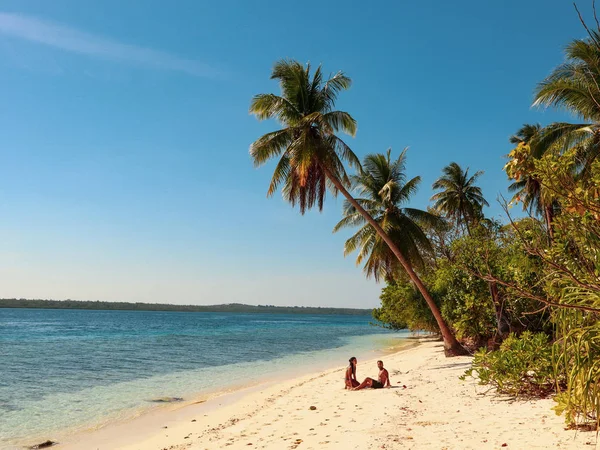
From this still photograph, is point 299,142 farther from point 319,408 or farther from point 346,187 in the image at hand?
point 319,408

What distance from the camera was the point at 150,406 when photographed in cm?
1341

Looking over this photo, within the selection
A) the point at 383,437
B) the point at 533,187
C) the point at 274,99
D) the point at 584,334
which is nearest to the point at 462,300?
the point at 533,187

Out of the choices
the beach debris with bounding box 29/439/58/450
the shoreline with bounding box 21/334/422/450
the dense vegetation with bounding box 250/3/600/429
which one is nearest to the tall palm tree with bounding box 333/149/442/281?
the dense vegetation with bounding box 250/3/600/429

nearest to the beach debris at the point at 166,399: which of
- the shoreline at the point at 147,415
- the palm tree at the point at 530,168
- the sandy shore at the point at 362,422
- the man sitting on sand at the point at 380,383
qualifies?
the shoreline at the point at 147,415

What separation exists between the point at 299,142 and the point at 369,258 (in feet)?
24.5

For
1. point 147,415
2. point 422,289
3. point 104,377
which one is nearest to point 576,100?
point 422,289

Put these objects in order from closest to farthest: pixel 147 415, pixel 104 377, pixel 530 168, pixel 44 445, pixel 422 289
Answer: pixel 530 168, pixel 44 445, pixel 147 415, pixel 422 289, pixel 104 377

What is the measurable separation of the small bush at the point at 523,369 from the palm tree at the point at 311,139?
29.1 feet

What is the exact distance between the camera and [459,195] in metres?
29.5

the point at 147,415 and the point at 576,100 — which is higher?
the point at 576,100

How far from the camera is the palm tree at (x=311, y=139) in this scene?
1716cm

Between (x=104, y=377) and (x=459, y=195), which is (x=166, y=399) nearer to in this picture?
(x=104, y=377)

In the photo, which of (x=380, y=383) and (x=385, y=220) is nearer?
(x=380, y=383)

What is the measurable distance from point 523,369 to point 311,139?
35.7 feet
